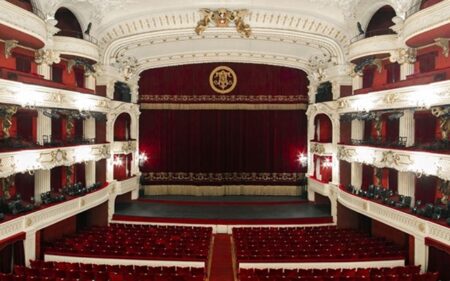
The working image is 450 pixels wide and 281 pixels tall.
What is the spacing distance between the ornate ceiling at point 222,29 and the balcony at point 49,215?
739cm

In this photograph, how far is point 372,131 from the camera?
19672mm

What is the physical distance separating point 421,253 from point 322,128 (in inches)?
500

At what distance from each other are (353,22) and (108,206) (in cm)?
1507

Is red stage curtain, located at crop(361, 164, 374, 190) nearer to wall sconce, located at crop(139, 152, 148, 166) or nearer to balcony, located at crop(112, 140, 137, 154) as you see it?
balcony, located at crop(112, 140, 137, 154)

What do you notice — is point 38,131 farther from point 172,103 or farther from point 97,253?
point 172,103

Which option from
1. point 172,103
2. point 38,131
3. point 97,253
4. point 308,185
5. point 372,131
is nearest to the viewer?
point 97,253

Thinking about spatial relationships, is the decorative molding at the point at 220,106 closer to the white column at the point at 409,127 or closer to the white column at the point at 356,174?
the white column at the point at 356,174

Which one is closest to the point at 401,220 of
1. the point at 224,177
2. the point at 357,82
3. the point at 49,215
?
the point at 357,82

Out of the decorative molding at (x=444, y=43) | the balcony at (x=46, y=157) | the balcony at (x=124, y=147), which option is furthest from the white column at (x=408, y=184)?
the balcony at (x=124, y=147)

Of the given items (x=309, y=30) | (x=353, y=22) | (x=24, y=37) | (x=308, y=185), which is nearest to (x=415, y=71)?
(x=353, y=22)

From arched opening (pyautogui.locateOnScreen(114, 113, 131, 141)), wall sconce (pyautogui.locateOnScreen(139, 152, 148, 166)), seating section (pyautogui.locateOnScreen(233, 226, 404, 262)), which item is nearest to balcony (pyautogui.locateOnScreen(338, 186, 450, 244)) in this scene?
seating section (pyautogui.locateOnScreen(233, 226, 404, 262))

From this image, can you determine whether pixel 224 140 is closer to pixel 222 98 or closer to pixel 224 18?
pixel 222 98

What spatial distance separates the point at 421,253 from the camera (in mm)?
12484

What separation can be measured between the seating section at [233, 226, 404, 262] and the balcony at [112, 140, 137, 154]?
938 centimetres
